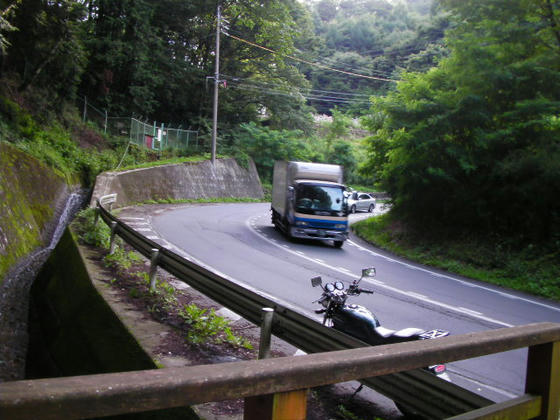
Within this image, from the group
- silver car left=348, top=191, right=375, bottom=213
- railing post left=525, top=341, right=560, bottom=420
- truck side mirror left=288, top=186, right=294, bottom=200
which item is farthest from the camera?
silver car left=348, top=191, right=375, bottom=213

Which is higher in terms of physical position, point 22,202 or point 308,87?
point 308,87

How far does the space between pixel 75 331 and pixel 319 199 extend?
38.8 ft

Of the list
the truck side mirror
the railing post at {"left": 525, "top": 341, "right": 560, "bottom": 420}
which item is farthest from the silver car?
the railing post at {"left": 525, "top": 341, "right": 560, "bottom": 420}

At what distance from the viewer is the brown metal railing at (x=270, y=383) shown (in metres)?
1.37

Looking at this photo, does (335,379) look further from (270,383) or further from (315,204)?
(315,204)

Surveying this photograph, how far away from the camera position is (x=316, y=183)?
17688 millimetres

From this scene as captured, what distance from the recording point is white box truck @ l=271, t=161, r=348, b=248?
1720 cm

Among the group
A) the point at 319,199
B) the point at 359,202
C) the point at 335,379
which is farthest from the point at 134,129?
the point at 335,379

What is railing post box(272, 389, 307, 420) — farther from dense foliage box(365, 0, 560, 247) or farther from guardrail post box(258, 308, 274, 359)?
dense foliage box(365, 0, 560, 247)

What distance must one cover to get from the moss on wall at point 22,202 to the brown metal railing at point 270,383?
10.4 metres

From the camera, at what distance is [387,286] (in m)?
11.3

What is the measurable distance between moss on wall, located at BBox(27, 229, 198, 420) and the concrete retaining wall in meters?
9.85

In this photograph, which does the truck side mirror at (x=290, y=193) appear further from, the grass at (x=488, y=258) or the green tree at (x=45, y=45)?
the green tree at (x=45, y=45)

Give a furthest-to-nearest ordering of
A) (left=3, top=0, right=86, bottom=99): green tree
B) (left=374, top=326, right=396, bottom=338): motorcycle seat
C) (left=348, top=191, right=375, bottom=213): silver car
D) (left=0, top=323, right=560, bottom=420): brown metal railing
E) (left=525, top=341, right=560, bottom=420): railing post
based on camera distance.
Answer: (left=348, top=191, right=375, bottom=213): silver car, (left=3, top=0, right=86, bottom=99): green tree, (left=374, top=326, right=396, bottom=338): motorcycle seat, (left=525, top=341, right=560, bottom=420): railing post, (left=0, top=323, right=560, bottom=420): brown metal railing
